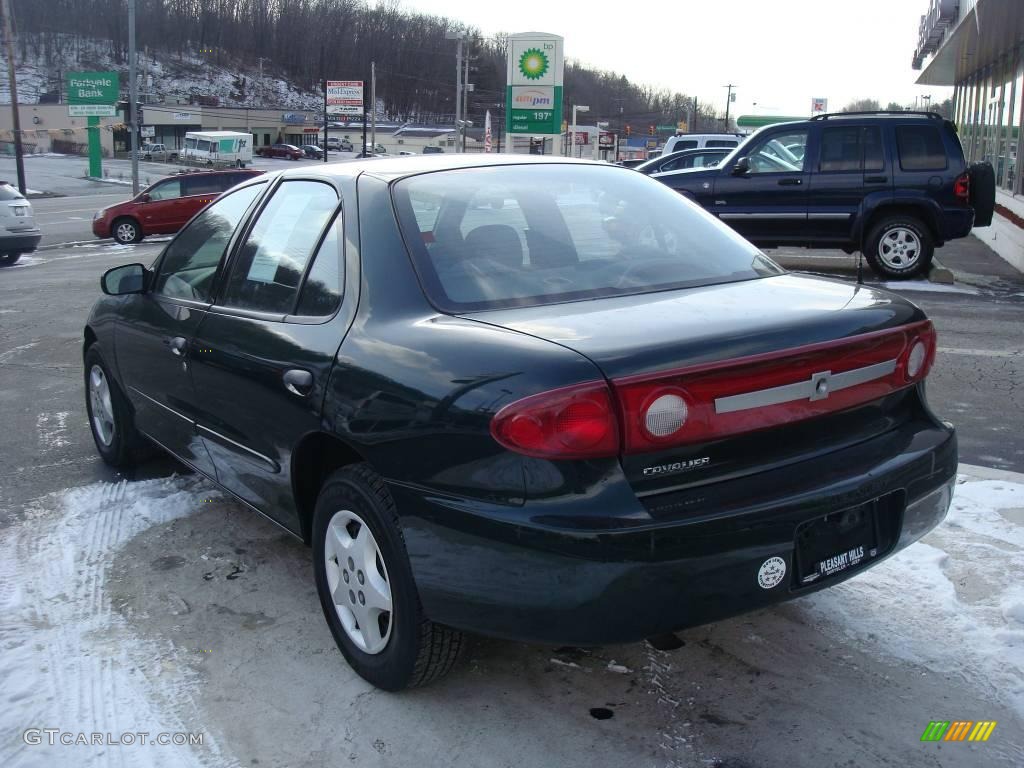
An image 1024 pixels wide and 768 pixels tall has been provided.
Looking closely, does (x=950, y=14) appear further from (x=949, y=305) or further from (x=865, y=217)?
(x=949, y=305)

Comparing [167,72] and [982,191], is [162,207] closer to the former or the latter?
[982,191]

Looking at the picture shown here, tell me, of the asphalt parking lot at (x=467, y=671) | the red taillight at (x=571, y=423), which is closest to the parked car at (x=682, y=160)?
the asphalt parking lot at (x=467, y=671)

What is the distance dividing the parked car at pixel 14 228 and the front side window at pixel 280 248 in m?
15.8

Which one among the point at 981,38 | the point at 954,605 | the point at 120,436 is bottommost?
the point at 954,605

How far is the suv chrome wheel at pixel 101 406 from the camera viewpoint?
204 inches

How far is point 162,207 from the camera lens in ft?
73.6

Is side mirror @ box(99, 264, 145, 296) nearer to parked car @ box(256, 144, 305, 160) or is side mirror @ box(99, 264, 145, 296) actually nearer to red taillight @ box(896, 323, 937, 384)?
red taillight @ box(896, 323, 937, 384)

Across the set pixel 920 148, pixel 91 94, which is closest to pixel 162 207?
pixel 920 148

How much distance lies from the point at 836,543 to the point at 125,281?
132 inches

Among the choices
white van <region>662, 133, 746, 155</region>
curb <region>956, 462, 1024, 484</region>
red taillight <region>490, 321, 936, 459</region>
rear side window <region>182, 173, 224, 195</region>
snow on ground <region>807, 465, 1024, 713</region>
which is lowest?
snow on ground <region>807, 465, 1024, 713</region>

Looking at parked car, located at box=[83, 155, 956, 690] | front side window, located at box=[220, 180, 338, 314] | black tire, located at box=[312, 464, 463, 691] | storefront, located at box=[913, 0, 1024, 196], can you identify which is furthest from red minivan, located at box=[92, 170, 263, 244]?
black tire, located at box=[312, 464, 463, 691]

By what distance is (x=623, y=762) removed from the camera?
264cm

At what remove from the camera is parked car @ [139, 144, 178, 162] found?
76500 millimetres

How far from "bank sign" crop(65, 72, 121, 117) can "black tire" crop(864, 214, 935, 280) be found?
144 ft
